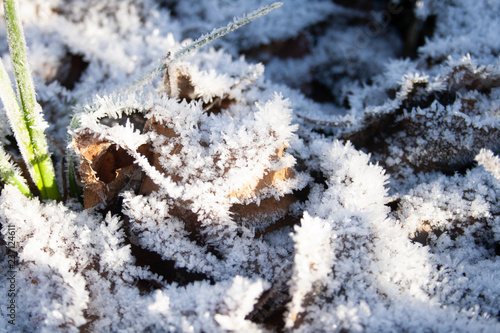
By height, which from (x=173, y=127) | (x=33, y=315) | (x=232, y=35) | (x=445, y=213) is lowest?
(x=33, y=315)

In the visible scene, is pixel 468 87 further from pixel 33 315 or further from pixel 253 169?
pixel 33 315

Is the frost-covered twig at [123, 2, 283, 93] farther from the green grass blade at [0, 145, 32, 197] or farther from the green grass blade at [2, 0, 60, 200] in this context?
the green grass blade at [0, 145, 32, 197]

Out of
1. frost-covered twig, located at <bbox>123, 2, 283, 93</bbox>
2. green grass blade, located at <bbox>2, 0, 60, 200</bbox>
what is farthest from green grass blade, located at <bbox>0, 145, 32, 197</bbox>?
frost-covered twig, located at <bbox>123, 2, 283, 93</bbox>

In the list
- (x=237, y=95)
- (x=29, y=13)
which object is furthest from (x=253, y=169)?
(x=29, y=13)

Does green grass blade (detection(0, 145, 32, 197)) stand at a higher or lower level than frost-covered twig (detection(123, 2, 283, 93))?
lower

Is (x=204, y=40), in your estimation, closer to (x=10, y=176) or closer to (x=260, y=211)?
(x=260, y=211)

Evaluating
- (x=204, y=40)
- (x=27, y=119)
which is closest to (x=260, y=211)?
(x=204, y=40)
